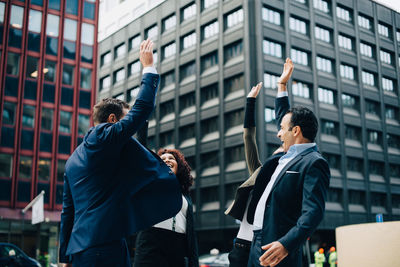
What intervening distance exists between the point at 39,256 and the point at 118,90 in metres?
32.0

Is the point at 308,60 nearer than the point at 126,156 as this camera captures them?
No

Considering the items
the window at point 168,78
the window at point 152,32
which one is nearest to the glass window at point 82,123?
the window at point 168,78

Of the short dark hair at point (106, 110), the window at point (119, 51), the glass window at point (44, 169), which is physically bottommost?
the short dark hair at point (106, 110)

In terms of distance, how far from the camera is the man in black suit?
116 inches

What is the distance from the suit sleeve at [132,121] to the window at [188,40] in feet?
163

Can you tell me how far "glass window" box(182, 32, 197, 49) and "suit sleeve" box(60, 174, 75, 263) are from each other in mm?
49587

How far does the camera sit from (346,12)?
53.7 metres

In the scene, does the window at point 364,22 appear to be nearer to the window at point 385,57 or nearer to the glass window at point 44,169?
the window at point 385,57

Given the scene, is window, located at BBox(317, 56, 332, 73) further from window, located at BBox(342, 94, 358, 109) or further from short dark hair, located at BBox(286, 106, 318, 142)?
short dark hair, located at BBox(286, 106, 318, 142)

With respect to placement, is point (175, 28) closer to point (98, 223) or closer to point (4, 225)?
point (4, 225)

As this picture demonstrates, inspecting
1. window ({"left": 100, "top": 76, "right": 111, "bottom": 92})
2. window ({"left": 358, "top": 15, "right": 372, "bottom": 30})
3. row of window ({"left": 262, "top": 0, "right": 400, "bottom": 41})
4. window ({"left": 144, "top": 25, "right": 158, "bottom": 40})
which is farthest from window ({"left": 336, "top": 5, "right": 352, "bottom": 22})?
window ({"left": 100, "top": 76, "right": 111, "bottom": 92})

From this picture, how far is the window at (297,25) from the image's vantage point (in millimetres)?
48166

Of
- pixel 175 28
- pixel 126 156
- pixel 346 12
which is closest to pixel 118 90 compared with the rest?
pixel 175 28

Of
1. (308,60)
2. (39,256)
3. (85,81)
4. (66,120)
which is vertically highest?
(308,60)
